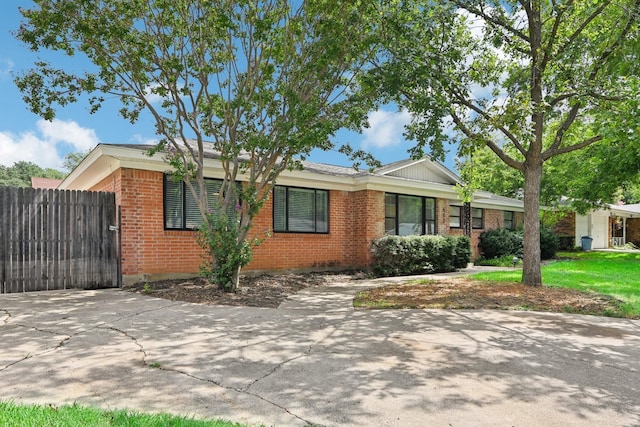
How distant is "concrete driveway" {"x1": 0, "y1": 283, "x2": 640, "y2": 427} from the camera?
321 cm

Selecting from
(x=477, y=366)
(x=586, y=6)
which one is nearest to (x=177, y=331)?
(x=477, y=366)

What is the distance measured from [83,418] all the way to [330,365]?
2.22 metres

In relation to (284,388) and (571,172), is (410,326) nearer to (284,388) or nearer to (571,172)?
(284,388)

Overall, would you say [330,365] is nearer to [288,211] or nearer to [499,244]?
[288,211]

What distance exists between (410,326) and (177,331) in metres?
3.22

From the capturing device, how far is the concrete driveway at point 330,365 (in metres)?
3.21

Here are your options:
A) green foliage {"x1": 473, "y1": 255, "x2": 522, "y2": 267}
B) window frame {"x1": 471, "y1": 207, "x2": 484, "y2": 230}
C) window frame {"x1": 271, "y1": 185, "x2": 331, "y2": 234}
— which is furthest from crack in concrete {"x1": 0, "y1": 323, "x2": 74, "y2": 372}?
window frame {"x1": 471, "y1": 207, "x2": 484, "y2": 230}

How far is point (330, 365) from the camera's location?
4.22 metres

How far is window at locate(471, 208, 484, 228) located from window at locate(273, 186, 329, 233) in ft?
28.2

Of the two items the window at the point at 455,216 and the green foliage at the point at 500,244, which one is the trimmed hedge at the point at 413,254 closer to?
the window at the point at 455,216

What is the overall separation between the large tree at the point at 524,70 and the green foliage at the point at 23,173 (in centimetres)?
5702

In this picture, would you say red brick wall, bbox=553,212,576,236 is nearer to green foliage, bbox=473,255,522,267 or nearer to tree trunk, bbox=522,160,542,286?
green foliage, bbox=473,255,522,267

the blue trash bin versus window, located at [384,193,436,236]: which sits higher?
window, located at [384,193,436,236]

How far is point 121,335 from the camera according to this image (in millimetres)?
5230
